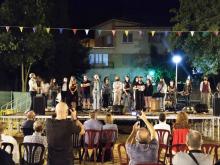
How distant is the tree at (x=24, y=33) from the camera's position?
29.0 metres

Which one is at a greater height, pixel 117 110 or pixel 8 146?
pixel 117 110

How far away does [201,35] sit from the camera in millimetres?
28531

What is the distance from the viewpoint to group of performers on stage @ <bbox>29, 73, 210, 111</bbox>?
20688 mm

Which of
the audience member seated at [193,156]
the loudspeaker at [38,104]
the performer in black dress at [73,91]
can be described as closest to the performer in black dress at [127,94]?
the performer in black dress at [73,91]

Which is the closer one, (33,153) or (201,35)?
(33,153)

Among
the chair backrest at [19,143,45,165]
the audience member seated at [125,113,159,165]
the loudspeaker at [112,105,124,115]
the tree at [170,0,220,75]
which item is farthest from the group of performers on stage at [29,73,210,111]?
the audience member seated at [125,113,159,165]

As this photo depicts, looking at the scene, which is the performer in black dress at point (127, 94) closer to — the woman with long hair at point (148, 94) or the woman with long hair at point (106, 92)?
the woman with long hair at point (106, 92)

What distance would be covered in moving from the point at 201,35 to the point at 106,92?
908cm

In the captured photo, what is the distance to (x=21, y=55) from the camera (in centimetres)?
2909

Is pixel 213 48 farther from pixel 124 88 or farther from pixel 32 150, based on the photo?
pixel 32 150

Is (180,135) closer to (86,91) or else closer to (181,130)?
(181,130)

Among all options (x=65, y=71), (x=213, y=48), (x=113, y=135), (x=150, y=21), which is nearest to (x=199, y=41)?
(x=213, y=48)

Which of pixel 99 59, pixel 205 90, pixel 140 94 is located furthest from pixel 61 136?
pixel 99 59

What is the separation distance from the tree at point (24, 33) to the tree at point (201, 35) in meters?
7.63
